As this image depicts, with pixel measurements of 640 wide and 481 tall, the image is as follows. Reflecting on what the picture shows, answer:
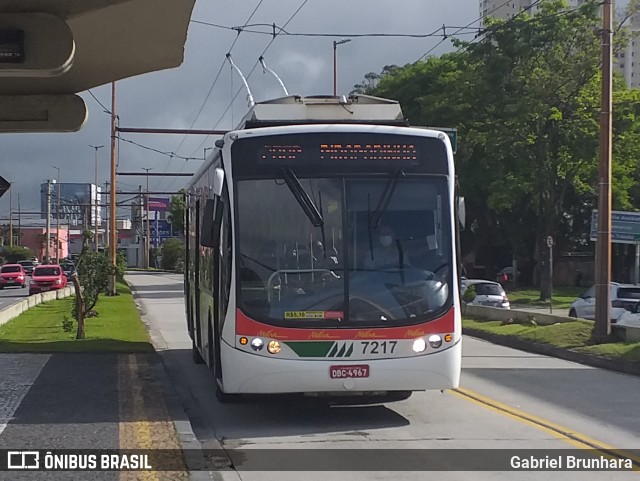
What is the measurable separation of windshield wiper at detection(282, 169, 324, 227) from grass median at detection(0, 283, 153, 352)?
7846 millimetres

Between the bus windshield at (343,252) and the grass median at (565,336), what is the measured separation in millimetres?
7406

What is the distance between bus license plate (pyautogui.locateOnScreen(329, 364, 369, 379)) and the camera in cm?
1052

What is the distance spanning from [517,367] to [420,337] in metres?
7.14

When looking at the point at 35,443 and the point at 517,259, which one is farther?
Answer: the point at 517,259

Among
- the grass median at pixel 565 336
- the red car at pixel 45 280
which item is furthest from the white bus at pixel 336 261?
the red car at pixel 45 280

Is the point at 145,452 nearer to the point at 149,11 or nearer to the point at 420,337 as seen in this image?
the point at 420,337

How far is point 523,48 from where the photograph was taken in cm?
4316

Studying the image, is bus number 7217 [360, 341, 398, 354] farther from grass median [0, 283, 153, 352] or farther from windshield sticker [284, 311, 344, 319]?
grass median [0, 283, 153, 352]

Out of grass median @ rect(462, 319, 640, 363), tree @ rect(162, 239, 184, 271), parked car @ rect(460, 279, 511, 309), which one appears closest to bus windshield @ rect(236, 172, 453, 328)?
grass median @ rect(462, 319, 640, 363)

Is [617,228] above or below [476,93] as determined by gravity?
below

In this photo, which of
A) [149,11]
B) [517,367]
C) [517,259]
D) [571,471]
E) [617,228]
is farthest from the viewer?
[517,259]

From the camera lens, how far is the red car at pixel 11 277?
201 ft

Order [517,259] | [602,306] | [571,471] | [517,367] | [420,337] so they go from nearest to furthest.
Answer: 1. [571,471]
2. [420,337]
3. [517,367]
4. [602,306]
5. [517,259]

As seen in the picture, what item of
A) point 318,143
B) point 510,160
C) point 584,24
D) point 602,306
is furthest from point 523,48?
point 318,143
